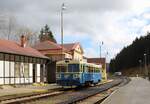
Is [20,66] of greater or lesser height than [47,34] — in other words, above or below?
below

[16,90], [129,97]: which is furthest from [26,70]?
[129,97]

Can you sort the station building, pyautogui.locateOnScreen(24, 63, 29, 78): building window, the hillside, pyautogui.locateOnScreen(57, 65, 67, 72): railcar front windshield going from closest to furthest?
pyautogui.locateOnScreen(57, 65, 67, 72): railcar front windshield, the station building, pyautogui.locateOnScreen(24, 63, 29, 78): building window, the hillside

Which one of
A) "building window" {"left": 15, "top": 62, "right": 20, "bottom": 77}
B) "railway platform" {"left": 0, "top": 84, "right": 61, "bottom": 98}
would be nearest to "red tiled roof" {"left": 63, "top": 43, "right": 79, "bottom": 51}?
"building window" {"left": 15, "top": 62, "right": 20, "bottom": 77}

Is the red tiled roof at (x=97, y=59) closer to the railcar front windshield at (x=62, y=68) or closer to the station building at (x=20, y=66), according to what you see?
the station building at (x=20, y=66)

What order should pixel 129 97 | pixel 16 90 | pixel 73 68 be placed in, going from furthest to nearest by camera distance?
pixel 73 68, pixel 16 90, pixel 129 97

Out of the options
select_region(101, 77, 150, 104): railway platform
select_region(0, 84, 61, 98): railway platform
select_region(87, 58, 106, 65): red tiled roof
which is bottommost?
select_region(101, 77, 150, 104): railway platform

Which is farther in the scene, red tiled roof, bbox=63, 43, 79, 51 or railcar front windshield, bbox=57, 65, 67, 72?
red tiled roof, bbox=63, 43, 79, 51

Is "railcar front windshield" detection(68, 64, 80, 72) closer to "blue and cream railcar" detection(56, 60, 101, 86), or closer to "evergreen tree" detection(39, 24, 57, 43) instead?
"blue and cream railcar" detection(56, 60, 101, 86)

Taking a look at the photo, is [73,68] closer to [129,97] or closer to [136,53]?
[129,97]

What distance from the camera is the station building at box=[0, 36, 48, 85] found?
4522cm

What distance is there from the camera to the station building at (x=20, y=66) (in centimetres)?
4522

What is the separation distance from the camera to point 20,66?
4978 cm

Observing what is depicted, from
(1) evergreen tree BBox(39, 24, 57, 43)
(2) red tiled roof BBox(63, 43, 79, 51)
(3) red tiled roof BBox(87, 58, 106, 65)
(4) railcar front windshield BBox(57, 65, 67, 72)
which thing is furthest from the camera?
(1) evergreen tree BBox(39, 24, 57, 43)

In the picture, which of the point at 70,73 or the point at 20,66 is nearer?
the point at 70,73
